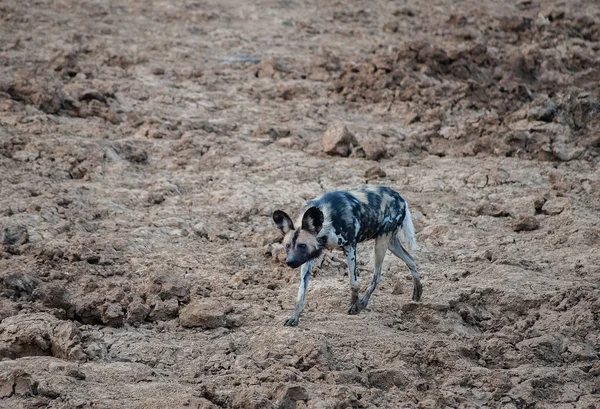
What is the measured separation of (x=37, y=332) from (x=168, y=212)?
3.26m

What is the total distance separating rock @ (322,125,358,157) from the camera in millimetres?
11578

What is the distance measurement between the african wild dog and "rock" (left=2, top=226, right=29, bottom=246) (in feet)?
9.06

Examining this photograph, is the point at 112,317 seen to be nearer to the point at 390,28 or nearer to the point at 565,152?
the point at 565,152

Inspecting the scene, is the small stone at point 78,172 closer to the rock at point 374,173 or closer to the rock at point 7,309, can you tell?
the rock at point 7,309

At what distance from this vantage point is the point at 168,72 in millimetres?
13859

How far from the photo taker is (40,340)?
22.1 feet

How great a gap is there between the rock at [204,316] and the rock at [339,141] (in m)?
4.45

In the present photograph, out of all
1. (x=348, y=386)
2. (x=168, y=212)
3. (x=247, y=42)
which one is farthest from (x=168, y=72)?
(x=348, y=386)

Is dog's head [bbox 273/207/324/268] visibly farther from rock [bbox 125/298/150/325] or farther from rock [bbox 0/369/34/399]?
rock [bbox 0/369/34/399]

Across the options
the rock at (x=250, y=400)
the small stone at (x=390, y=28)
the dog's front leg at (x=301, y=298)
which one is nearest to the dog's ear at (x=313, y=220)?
the dog's front leg at (x=301, y=298)

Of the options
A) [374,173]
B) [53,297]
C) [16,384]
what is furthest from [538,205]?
[16,384]

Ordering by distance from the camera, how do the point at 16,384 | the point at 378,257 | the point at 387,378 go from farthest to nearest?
1. the point at 378,257
2. the point at 387,378
3. the point at 16,384

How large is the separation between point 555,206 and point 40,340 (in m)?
5.98

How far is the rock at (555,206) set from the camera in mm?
10000
